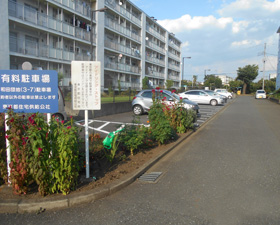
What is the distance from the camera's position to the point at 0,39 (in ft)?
56.1

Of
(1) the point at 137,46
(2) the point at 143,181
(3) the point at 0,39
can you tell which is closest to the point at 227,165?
(2) the point at 143,181

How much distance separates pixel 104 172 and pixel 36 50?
18.6 m

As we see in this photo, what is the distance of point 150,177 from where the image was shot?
4.86m

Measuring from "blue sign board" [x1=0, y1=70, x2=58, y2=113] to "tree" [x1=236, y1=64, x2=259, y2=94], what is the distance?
8553 centimetres

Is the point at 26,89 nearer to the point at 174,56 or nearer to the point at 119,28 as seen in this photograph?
the point at 119,28

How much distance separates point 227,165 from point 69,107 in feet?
32.9

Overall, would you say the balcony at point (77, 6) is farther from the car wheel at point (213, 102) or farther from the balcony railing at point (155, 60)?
the balcony railing at point (155, 60)

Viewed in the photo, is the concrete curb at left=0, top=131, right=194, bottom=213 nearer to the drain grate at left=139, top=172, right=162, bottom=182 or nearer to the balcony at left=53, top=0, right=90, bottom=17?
the drain grate at left=139, top=172, right=162, bottom=182

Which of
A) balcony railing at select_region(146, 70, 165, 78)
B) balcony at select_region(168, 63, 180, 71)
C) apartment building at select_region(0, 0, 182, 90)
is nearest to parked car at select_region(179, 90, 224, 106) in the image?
apartment building at select_region(0, 0, 182, 90)

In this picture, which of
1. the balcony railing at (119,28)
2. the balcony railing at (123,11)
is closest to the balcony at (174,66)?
the balcony railing at (123,11)

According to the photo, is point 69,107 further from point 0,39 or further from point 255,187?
point 255,187

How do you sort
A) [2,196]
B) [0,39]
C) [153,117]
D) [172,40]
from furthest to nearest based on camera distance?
1. [172,40]
2. [0,39]
3. [153,117]
4. [2,196]

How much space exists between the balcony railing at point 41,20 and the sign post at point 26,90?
1732 centimetres

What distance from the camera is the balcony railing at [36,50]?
18.9 m
